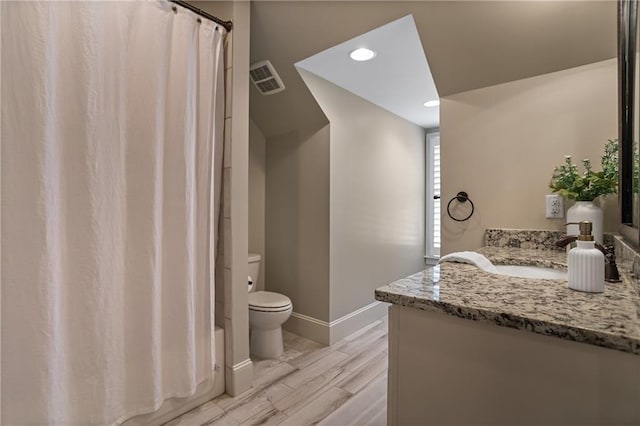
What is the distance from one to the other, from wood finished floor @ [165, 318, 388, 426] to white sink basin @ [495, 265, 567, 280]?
3.22ft

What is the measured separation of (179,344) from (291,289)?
134cm

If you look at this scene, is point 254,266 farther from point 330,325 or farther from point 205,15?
→ point 205,15

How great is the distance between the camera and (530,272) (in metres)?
1.35

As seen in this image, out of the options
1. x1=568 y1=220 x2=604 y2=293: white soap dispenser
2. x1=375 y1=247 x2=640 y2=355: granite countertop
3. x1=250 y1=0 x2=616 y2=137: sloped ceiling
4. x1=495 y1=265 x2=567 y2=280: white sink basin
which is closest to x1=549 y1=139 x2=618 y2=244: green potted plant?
x1=495 y1=265 x2=567 y2=280: white sink basin

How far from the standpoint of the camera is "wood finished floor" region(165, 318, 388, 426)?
5.44 feet

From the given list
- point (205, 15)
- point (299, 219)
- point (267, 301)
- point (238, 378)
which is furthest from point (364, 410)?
point (205, 15)

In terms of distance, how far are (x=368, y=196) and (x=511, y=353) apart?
235cm

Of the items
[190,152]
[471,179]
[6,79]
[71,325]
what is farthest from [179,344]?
[471,179]

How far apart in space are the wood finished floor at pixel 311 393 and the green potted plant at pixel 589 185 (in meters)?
1.39

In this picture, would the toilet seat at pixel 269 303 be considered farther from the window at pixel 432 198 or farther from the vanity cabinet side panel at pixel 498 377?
the window at pixel 432 198

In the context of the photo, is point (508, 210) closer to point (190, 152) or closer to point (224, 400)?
point (190, 152)

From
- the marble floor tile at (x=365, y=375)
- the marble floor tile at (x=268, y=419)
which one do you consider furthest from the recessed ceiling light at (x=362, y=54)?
the marble floor tile at (x=268, y=419)

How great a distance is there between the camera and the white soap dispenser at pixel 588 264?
80 centimetres

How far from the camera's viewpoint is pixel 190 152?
160cm
